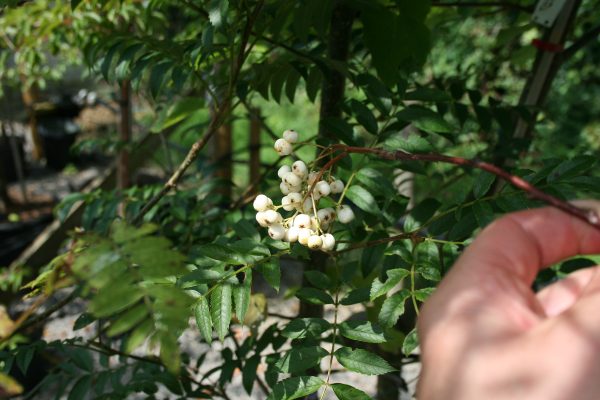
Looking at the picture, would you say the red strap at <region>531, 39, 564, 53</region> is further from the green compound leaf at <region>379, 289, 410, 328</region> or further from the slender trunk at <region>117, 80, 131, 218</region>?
the slender trunk at <region>117, 80, 131, 218</region>

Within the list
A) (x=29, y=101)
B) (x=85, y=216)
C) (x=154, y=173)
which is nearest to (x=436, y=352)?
(x=85, y=216)

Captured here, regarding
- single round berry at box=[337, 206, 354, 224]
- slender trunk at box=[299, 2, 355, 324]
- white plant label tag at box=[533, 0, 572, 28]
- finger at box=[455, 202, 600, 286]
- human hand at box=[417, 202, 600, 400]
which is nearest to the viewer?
human hand at box=[417, 202, 600, 400]

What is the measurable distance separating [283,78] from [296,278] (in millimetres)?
2031

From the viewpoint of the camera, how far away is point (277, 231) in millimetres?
912

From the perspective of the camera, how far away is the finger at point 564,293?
0.64 m

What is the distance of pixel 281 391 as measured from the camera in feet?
2.83

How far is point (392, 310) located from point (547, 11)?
952 millimetres

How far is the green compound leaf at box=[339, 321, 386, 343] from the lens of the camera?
2.96ft

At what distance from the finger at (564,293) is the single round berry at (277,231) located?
43 cm

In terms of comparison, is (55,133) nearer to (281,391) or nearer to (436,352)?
(281,391)

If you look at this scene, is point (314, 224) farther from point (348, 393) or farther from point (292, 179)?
point (348, 393)

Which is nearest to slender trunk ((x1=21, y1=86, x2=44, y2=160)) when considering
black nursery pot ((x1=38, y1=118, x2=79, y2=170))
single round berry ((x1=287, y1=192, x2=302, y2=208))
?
black nursery pot ((x1=38, y1=118, x2=79, y2=170))

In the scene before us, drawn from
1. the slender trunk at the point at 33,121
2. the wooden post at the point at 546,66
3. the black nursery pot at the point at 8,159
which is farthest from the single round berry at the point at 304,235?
the black nursery pot at the point at 8,159

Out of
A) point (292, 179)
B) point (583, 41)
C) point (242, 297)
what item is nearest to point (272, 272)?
point (242, 297)
